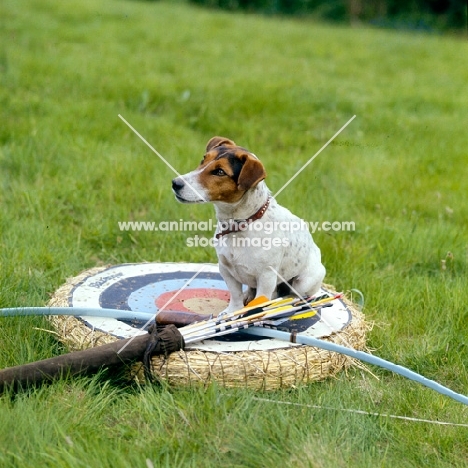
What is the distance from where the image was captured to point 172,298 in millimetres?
3803

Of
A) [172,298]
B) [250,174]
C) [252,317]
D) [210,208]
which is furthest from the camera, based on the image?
[210,208]

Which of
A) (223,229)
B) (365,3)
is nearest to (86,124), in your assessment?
(223,229)

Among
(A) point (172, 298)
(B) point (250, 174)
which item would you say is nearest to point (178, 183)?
(B) point (250, 174)

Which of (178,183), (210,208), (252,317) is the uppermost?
(178,183)

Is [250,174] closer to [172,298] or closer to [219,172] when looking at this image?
[219,172]

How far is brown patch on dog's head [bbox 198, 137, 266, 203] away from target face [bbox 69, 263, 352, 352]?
0.70 m

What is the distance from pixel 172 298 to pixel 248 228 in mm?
724

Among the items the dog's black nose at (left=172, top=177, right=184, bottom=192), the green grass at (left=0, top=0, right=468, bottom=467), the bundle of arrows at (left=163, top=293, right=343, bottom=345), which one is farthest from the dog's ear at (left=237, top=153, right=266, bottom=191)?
the green grass at (left=0, top=0, right=468, bottom=467)

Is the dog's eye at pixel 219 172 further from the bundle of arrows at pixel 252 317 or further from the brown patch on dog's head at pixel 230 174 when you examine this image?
the bundle of arrows at pixel 252 317

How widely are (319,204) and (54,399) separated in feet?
10.7

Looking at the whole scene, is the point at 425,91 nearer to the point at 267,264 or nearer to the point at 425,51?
the point at 425,51

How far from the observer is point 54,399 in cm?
283

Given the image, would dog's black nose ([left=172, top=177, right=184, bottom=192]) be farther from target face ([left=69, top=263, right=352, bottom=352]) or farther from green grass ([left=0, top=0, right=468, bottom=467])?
green grass ([left=0, top=0, right=468, bottom=467])

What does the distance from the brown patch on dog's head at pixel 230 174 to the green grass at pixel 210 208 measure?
0.91m
